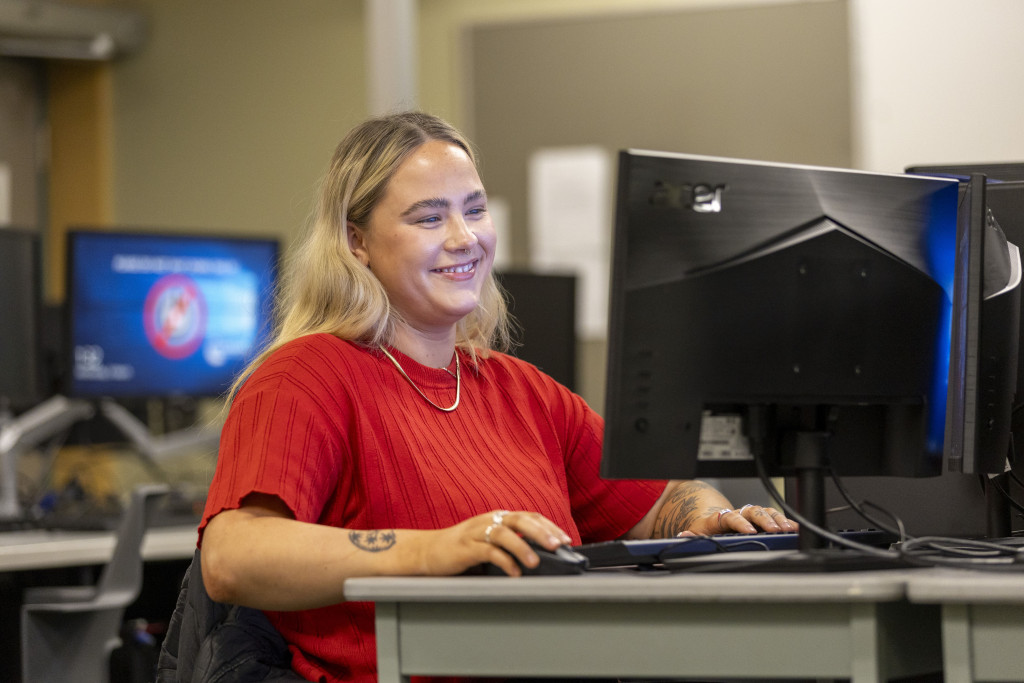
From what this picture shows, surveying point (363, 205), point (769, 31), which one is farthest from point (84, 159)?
point (363, 205)

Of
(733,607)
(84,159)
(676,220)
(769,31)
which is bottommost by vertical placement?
(733,607)

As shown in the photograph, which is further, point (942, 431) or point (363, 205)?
point (363, 205)

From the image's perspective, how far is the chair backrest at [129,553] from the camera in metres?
2.36

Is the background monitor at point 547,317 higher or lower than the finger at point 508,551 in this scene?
higher

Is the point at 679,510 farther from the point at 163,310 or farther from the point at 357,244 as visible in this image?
the point at 163,310

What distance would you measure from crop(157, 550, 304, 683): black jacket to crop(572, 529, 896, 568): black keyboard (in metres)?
0.41

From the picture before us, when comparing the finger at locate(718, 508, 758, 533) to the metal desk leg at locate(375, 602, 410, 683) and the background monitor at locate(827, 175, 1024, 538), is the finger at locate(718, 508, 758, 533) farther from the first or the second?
the metal desk leg at locate(375, 602, 410, 683)

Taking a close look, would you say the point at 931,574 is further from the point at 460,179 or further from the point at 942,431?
the point at 460,179

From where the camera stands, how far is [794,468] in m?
1.30

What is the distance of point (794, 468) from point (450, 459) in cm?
49

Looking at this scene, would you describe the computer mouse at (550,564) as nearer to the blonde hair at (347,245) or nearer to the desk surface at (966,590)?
the desk surface at (966,590)

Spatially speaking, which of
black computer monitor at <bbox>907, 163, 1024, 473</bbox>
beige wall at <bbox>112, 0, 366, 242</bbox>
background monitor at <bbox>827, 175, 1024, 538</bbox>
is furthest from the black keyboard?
beige wall at <bbox>112, 0, 366, 242</bbox>

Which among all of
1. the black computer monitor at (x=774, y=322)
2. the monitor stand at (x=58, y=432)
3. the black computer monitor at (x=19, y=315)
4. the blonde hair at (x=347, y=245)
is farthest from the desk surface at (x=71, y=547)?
the black computer monitor at (x=774, y=322)

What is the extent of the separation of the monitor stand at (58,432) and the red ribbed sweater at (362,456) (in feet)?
4.92
